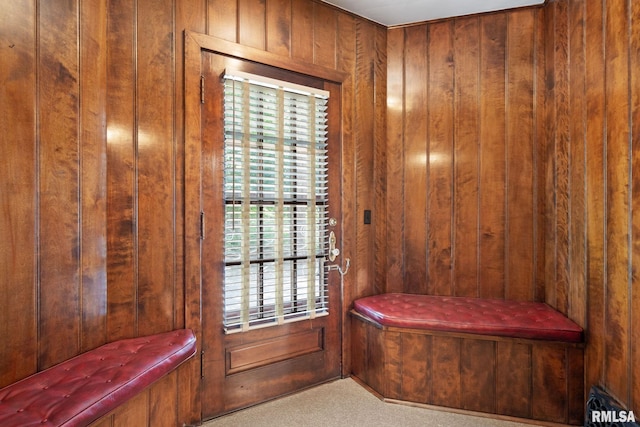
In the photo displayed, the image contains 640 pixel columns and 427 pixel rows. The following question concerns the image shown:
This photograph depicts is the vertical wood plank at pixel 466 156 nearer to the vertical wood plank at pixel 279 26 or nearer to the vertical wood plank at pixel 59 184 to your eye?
the vertical wood plank at pixel 279 26

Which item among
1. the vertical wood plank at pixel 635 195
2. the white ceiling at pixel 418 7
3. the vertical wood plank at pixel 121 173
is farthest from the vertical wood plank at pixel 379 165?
the vertical wood plank at pixel 121 173

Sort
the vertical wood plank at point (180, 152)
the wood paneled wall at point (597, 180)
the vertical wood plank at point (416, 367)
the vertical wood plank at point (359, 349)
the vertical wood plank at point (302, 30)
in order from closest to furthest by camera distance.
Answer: the wood paneled wall at point (597, 180) → the vertical wood plank at point (180, 152) → the vertical wood plank at point (416, 367) → the vertical wood plank at point (302, 30) → the vertical wood plank at point (359, 349)

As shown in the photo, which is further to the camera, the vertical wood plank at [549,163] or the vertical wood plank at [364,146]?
the vertical wood plank at [364,146]

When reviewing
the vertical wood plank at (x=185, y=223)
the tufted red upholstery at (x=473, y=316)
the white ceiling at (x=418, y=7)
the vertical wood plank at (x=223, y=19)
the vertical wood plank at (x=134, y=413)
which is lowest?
the vertical wood plank at (x=134, y=413)

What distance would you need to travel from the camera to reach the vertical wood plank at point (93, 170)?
154 centimetres

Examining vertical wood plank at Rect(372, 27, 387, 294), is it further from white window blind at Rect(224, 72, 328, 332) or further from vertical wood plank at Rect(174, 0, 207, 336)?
vertical wood plank at Rect(174, 0, 207, 336)

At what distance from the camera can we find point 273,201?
6.94 feet

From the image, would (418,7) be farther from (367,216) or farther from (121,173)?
(121,173)

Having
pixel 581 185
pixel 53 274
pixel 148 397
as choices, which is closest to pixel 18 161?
pixel 53 274

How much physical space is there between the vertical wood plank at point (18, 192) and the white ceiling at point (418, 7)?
6.09 feet

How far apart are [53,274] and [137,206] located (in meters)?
0.48

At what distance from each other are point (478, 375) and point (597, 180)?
1.35 metres

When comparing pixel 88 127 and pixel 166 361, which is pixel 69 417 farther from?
pixel 88 127

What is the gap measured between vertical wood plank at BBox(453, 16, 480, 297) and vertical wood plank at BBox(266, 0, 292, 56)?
1373mm
